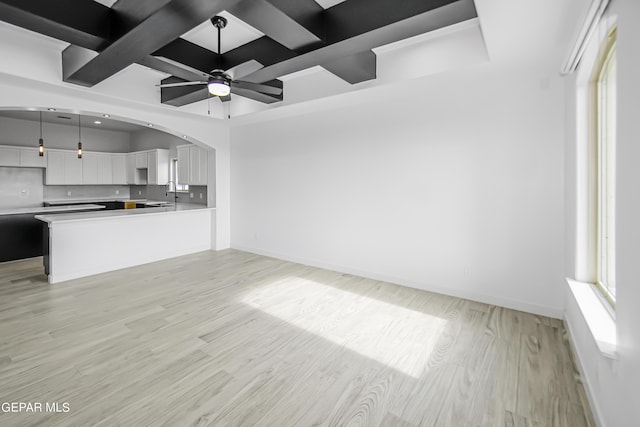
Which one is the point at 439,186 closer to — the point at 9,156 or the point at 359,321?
the point at 359,321

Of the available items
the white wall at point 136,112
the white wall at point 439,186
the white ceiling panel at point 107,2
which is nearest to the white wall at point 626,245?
the white wall at point 439,186

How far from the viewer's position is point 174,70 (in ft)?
9.27

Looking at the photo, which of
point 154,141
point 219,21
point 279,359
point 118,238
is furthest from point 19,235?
point 279,359

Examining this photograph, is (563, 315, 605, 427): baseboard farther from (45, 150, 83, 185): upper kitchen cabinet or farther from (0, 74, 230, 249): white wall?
(45, 150, 83, 185): upper kitchen cabinet

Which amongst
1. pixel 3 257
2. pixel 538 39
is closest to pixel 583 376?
pixel 538 39

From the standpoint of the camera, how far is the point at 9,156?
6465mm

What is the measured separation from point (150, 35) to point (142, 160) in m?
6.29

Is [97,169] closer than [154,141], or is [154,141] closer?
[97,169]

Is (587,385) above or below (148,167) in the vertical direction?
A: below

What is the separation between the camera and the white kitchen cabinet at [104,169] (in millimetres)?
7895

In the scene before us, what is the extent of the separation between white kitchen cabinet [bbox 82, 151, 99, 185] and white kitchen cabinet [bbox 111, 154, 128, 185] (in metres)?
0.39

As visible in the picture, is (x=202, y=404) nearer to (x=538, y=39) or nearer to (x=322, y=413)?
(x=322, y=413)

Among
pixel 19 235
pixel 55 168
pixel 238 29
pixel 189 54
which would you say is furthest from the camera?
pixel 55 168

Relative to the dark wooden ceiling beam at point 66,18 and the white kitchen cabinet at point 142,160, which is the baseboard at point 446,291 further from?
the white kitchen cabinet at point 142,160
